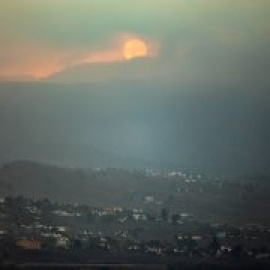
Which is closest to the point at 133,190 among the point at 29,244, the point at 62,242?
the point at 62,242

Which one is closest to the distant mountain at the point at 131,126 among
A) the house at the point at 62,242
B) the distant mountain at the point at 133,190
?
the distant mountain at the point at 133,190

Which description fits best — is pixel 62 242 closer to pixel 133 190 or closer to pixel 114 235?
pixel 114 235

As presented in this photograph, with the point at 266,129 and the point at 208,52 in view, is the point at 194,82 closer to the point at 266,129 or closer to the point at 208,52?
the point at 208,52

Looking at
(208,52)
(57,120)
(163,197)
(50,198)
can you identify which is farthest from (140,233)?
(208,52)

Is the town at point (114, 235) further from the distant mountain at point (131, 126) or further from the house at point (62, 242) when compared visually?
the distant mountain at point (131, 126)

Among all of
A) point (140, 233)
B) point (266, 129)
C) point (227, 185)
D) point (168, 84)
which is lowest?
point (140, 233)

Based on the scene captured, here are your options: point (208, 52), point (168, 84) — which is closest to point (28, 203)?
point (168, 84)

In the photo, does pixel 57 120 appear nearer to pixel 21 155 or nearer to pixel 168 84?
pixel 21 155

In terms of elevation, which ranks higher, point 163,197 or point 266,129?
point 266,129

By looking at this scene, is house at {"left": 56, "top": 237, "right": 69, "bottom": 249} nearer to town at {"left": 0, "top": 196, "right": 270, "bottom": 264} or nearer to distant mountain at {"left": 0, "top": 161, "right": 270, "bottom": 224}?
town at {"left": 0, "top": 196, "right": 270, "bottom": 264}
